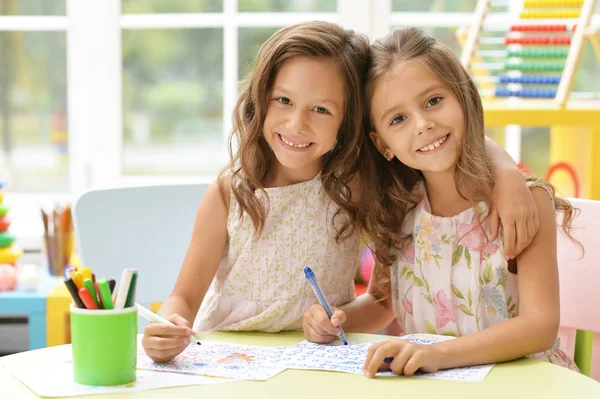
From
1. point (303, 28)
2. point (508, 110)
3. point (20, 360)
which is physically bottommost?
→ point (20, 360)

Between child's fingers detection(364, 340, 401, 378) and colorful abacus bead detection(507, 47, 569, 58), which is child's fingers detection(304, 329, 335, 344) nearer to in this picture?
child's fingers detection(364, 340, 401, 378)

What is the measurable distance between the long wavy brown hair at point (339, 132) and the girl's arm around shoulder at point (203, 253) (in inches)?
1.3

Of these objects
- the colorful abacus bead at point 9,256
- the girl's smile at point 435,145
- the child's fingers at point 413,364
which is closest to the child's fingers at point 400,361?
the child's fingers at point 413,364

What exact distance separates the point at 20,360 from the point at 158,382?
21 centimetres

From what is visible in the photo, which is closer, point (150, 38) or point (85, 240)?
point (85, 240)

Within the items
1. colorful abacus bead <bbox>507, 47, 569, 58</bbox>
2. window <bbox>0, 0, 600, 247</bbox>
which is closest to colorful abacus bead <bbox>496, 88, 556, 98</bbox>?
colorful abacus bead <bbox>507, 47, 569, 58</bbox>

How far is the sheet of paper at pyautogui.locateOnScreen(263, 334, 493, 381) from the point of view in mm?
1068

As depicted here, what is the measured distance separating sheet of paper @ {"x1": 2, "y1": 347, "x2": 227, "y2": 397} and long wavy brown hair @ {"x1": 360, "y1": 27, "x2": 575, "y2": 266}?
1.66 feet

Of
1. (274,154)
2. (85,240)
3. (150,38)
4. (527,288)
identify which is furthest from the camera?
(150,38)

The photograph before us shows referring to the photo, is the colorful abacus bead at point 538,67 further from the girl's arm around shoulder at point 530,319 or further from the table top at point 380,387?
the table top at point 380,387

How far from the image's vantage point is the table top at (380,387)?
98cm

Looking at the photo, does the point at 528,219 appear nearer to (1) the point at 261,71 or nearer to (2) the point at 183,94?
(1) the point at 261,71

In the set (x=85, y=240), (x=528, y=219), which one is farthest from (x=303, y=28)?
(x=85, y=240)

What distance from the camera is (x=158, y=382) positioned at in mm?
1028
